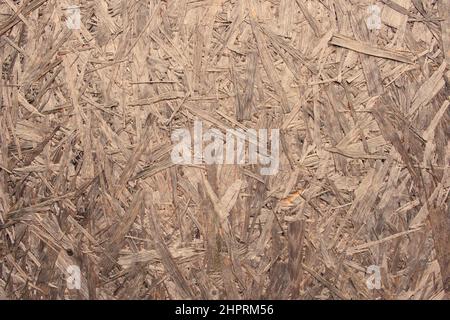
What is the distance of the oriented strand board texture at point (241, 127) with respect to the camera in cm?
137

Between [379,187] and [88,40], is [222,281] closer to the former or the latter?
[379,187]

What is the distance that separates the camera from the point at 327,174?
138cm

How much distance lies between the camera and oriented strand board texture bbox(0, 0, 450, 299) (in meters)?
1.37

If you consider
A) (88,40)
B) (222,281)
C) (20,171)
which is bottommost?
(222,281)

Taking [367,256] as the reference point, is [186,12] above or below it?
above

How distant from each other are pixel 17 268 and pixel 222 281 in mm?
617

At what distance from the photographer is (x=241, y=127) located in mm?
1384
